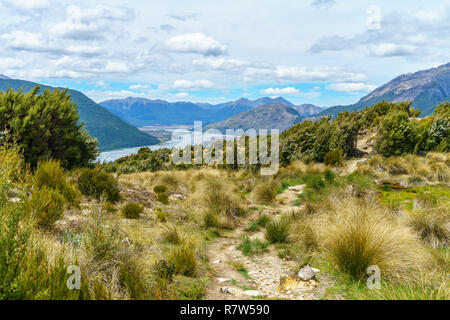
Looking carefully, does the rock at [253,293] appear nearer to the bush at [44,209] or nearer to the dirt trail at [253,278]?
the dirt trail at [253,278]

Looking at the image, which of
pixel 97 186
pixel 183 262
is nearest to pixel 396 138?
pixel 97 186

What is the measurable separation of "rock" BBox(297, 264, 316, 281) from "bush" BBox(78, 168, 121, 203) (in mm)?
5883

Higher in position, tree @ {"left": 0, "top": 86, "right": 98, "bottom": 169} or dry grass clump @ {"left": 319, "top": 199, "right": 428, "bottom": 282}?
tree @ {"left": 0, "top": 86, "right": 98, "bottom": 169}

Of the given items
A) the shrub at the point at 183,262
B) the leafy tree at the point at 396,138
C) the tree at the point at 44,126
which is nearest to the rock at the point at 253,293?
the shrub at the point at 183,262

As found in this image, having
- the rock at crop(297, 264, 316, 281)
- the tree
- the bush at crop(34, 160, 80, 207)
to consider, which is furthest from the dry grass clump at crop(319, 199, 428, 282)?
the tree

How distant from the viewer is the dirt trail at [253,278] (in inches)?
146

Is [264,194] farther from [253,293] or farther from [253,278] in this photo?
[253,293]

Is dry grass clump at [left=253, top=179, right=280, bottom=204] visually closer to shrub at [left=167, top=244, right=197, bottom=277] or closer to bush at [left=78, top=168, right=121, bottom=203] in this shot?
bush at [left=78, top=168, right=121, bottom=203]

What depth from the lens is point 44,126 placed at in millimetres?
9844

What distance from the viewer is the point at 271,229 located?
611cm

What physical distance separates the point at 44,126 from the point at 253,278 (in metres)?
9.53

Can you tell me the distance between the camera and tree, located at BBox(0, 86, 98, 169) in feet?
30.1

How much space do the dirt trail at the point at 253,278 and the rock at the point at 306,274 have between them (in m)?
0.07

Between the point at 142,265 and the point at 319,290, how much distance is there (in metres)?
2.45
